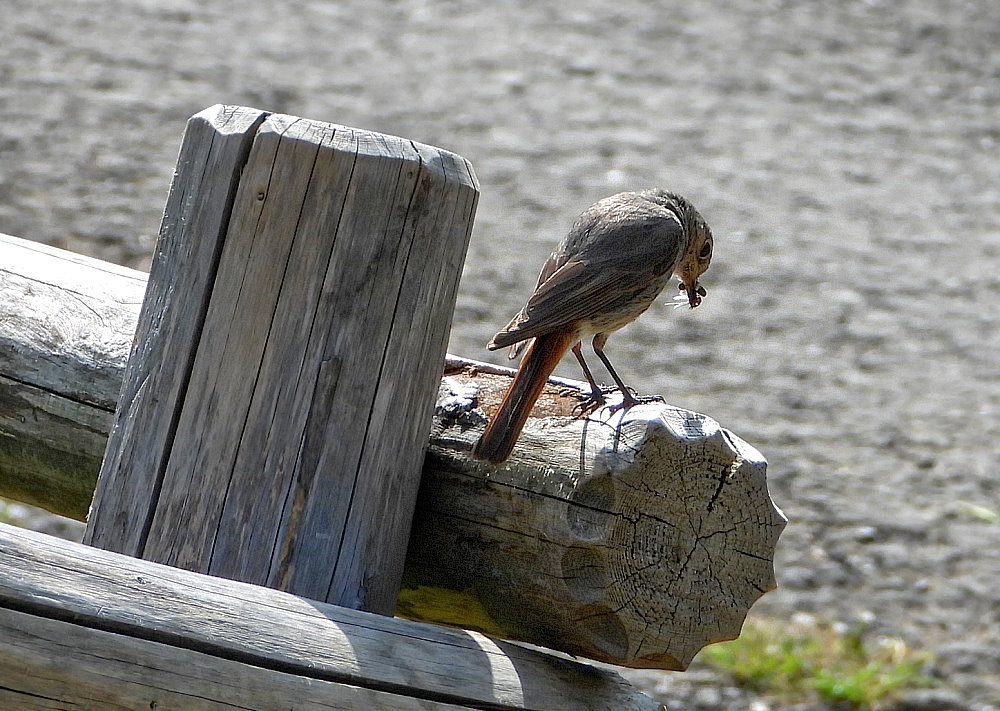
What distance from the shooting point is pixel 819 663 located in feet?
15.3

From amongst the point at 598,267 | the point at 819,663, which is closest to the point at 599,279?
the point at 598,267

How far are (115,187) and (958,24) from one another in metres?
8.21

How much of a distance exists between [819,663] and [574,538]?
292 centimetres

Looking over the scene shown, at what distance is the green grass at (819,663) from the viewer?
4477mm

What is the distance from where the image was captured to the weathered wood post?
6.81 feet

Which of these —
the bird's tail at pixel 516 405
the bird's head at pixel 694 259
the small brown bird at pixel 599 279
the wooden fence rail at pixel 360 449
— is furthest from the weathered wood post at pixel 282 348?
the bird's head at pixel 694 259

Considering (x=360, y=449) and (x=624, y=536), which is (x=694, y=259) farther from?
(x=360, y=449)

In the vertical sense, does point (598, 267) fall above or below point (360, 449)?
above

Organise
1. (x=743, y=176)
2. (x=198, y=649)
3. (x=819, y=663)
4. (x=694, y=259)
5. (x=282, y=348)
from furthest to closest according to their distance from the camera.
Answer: (x=743, y=176) → (x=819, y=663) → (x=694, y=259) → (x=282, y=348) → (x=198, y=649)

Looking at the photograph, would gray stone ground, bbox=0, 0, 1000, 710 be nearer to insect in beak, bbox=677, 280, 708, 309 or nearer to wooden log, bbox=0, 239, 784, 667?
insect in beak, bbox=677, 280, 708, 309

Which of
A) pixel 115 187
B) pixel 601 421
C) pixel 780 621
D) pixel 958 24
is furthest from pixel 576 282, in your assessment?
pixel 958 24

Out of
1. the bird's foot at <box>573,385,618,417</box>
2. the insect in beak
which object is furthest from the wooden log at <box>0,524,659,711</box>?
the insect in beak

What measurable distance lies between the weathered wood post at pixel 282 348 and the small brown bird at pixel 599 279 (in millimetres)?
363

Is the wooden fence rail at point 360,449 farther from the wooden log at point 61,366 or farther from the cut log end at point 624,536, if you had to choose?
the wooden log at point 61,366
